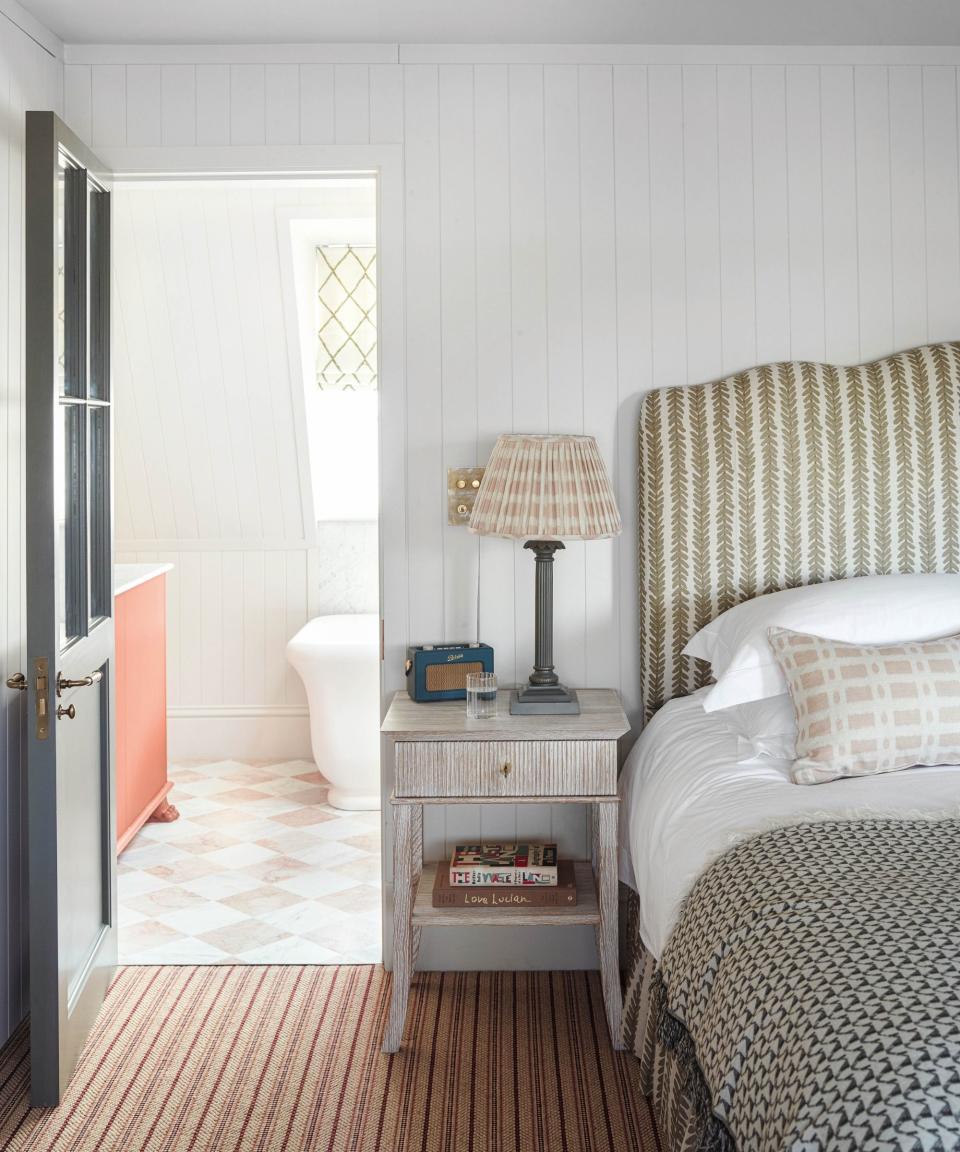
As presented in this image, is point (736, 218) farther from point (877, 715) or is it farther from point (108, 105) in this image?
point (108, 105)

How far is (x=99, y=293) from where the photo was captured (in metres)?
2.71

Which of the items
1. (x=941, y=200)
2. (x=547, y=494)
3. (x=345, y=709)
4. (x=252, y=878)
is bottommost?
(x=252, y=878)

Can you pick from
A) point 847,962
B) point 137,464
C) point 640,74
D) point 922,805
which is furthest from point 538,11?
point 137,464

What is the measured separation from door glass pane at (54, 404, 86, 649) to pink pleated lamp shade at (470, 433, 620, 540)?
0.94 m

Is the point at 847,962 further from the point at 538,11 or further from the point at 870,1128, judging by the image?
the point at 538,11

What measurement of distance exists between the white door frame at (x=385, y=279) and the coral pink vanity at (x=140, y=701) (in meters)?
0.99

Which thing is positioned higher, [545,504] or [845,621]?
[545,504]

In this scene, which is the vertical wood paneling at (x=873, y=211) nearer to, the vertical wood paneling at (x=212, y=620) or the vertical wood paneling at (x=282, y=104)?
the vertical wood paneling at (x=282, y=104)

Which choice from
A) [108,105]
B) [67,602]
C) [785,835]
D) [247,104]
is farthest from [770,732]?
[108,105]

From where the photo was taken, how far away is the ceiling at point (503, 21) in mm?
2535

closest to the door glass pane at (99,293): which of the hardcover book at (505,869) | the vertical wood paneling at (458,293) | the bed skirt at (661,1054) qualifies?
the vertical wood paneling at (458,293)

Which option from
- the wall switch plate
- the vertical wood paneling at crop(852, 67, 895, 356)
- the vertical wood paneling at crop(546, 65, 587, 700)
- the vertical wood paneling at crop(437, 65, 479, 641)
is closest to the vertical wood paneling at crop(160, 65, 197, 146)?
the vertical wood paneling at crop(437, 65, 479, 641)

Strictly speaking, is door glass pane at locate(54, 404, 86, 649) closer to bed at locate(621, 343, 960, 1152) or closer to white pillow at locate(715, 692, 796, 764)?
bed at locate(621, 343, 960, 1152)

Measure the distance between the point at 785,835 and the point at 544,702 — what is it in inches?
34.6
